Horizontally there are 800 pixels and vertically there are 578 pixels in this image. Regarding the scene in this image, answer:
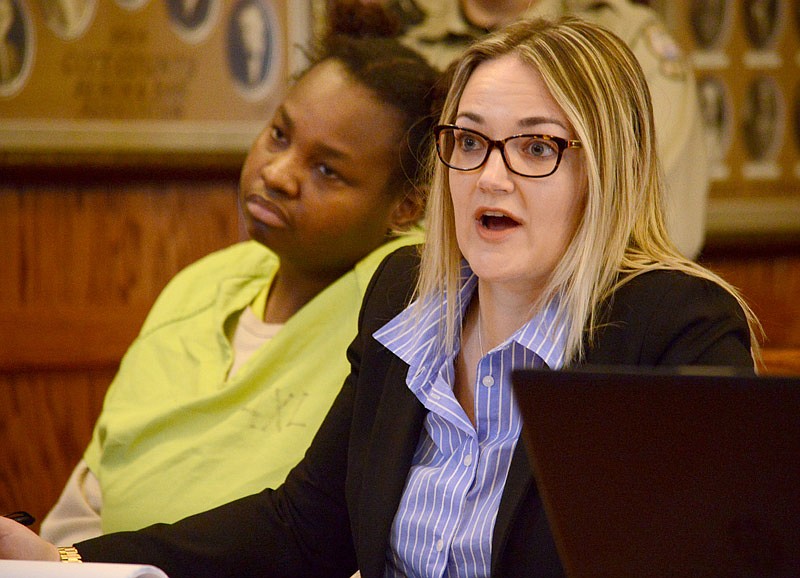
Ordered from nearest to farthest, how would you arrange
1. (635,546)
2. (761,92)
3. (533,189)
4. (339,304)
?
(635,546)
(533,189)
(339,304)
(761,92)

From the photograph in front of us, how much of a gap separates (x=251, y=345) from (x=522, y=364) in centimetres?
76

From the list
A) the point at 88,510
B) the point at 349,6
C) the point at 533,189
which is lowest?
the point at 88,510

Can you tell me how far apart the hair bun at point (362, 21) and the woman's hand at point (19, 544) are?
1149mm

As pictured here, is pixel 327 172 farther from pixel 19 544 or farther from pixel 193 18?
pixel 193 18

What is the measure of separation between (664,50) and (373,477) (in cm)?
160

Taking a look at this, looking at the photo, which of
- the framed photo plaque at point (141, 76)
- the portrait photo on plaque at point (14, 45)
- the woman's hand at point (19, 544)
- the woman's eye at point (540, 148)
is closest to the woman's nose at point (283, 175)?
the woman's eye at point (540, 148)

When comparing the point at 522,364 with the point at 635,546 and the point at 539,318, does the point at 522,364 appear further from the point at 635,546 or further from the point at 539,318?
the point at 635,546

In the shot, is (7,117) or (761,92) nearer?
(7,117)

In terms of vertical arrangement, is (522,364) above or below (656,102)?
below

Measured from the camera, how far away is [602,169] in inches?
50.9

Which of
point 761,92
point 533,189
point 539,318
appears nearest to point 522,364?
point 539,318

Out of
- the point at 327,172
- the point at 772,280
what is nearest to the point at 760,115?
the point at 772,280

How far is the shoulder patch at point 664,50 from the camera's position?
2.60m

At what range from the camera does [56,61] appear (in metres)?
2.98
